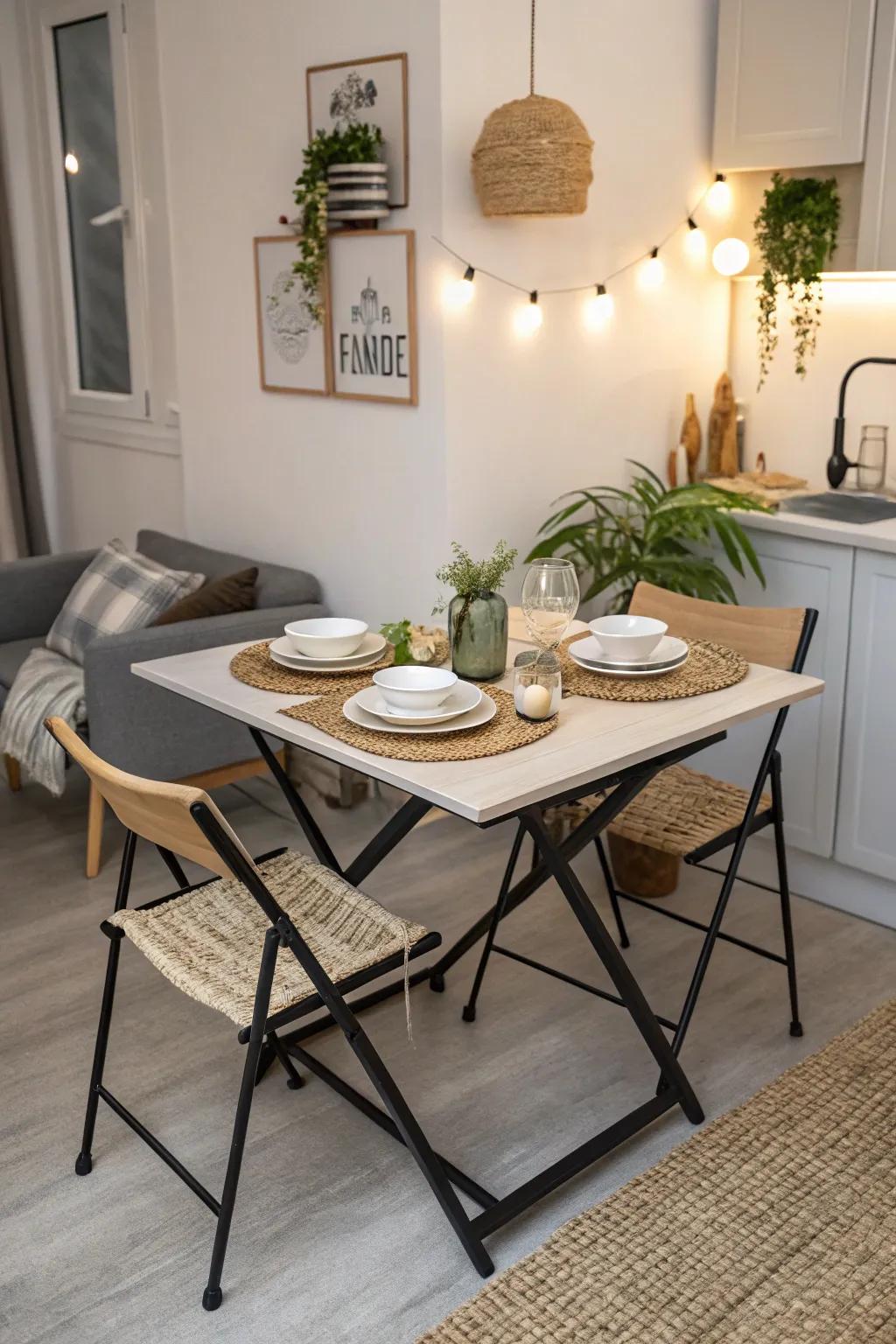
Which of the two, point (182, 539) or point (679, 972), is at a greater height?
point (182, 539)

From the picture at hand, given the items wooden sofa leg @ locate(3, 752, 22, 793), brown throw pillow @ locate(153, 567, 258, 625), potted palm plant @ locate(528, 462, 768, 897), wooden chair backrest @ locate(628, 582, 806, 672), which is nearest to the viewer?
wooden chair backrest @ locate(628, 582, 806, 672)

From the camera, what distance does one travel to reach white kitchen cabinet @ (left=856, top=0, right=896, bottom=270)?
3.22m

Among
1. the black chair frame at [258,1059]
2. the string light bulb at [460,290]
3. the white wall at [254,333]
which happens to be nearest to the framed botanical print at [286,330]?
the white wall at [254,333]

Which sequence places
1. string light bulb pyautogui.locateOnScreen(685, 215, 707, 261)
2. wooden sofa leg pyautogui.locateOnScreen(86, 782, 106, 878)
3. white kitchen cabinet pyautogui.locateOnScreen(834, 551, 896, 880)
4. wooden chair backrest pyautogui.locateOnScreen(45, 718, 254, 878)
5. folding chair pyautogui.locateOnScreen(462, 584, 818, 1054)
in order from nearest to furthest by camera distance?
wooden chair backrest pyautogui.locateOnScreen(45, 718, 254, 878) → folding chair pyautogui.locateOnScreen(462, 584, 818, 1054) → white kitchen cabinet pyautogui.locateOnScreen(834, 551, 896, 880) → wooden sofa leg pyautogui.locateOnScreen(86, 782, 106, 878) → string light bulb pyautogui.locateOnScreen(685, 215, 707, 261)

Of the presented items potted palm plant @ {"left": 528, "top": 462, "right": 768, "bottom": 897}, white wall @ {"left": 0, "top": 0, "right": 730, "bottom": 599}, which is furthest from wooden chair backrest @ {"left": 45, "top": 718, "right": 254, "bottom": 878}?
white wall @ {"left": 0, "top": 0, "right": 730, "bottom": 599}

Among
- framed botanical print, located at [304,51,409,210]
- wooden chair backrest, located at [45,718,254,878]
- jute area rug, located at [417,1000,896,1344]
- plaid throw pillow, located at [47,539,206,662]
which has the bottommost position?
jute area rug, located at [417,1000,896,1344]

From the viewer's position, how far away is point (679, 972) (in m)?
3.02

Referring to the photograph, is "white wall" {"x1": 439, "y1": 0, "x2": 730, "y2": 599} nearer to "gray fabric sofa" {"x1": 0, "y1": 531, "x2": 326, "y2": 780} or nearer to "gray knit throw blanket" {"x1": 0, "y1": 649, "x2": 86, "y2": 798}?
"gray fabric sofa" {"x1": 0, "y1": 531, "x2": 326, "y2": 780}

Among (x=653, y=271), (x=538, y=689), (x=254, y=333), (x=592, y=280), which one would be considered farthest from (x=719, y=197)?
(x=538, y=689)

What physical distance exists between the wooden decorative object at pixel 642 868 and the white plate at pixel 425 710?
44.6 inches

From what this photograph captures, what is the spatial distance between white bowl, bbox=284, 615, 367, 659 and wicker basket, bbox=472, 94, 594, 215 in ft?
3.84

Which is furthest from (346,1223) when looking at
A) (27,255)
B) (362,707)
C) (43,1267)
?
(27,255)

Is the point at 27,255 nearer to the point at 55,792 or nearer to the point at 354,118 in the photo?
the point at 354,118

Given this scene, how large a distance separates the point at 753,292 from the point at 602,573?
1.04m
